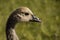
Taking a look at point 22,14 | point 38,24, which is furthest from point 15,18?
point 38,24

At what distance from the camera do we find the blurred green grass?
6.22 meters

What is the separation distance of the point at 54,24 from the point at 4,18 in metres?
0.92

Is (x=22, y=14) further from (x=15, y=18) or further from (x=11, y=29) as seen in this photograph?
(x=11, y=29)

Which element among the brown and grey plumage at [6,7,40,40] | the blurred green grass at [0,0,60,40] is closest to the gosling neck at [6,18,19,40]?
the brown and grey plumage at [6,7,40,40]

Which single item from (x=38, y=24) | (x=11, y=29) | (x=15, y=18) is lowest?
(x=38, y=24)

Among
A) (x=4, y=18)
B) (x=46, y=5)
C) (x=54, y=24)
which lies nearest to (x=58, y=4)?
→ (x=46, y=5)

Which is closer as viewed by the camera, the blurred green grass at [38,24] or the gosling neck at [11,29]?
the gosling neck at [11,29]

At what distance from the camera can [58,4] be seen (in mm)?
7488

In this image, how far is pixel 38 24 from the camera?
648cm

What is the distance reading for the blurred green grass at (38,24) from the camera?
622 centimetres

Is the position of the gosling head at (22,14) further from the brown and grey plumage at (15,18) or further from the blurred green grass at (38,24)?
Result: the blurred green grass at (38,24)

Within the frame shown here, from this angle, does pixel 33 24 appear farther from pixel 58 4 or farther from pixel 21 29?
pixel 58 4

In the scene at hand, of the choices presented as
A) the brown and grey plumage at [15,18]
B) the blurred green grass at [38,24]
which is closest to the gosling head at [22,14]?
the brown and grey plumage at [15,18]

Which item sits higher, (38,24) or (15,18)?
(15,18)
